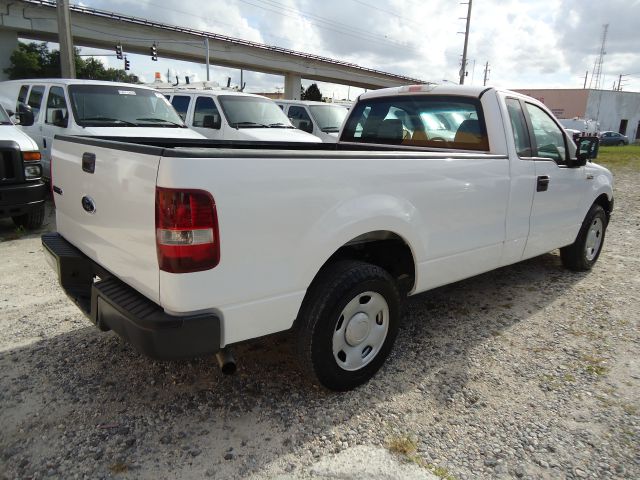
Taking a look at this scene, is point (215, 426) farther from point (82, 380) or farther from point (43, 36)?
point (43, 36)

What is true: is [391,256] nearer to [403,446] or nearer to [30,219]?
[403,446]

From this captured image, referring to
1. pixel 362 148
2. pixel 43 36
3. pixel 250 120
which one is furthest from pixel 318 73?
pixel 362 148

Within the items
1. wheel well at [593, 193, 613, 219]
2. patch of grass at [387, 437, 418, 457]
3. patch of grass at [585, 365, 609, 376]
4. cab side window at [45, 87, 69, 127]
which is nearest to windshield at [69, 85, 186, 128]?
cab side window at [45, 87, 69, 127]

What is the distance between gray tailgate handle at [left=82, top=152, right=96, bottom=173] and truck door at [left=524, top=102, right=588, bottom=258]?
3.32 metres

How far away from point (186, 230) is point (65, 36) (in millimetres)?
18836

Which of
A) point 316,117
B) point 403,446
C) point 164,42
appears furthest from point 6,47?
point 403,446

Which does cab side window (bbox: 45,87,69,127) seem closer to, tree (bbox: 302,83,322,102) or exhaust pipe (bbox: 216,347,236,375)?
exhaust pipe (bbox: 216,347,236,375)

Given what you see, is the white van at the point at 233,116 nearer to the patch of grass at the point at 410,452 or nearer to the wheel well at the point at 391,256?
the wheel well at the point at 391,256

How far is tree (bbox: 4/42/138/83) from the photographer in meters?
32.7

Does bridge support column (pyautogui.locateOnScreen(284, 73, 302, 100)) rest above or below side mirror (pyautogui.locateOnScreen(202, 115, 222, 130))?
above

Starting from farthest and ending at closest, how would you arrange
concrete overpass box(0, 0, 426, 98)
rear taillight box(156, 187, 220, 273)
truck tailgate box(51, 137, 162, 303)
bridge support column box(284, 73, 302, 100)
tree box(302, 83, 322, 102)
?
tree box(302, 83, 322, 102)
bridge support column box(284, 73, 302, 100)
concrete overpass box(0, 0, 426, 98)
truck tailgate box(51, 137, 162, 303)
rear taillight box(156, 187, 220, 273)

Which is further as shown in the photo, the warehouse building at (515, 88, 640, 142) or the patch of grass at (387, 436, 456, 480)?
the warehouse building at (515, 88, 640, 142)

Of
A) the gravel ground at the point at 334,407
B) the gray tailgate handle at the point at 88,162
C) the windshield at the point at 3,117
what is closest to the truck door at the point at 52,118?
the windshield at the point at 3,117

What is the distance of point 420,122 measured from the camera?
4234mm
